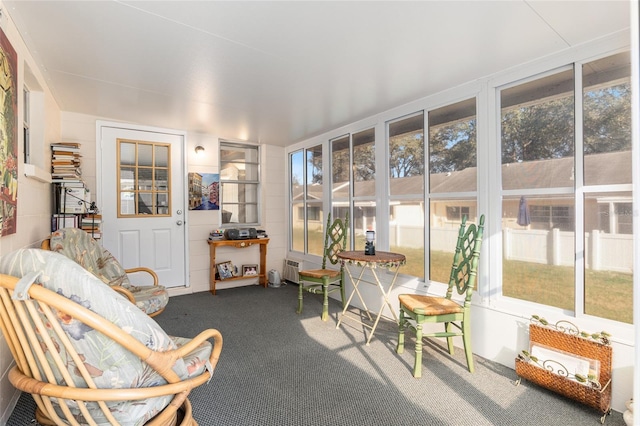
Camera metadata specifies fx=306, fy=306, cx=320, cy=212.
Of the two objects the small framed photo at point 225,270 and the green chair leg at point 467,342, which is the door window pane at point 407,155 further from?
the small framed photo at point 225,270

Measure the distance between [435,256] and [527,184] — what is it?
108cm

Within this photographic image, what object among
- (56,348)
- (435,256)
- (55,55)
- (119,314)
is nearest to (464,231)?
(435,256)

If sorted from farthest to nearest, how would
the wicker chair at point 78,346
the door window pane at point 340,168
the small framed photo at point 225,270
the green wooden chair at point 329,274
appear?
the small framed photo at point 225,270 → the door window pane at point 340,168 → the green wooden chair at point 329,274 → the wicker chair at point 78,346

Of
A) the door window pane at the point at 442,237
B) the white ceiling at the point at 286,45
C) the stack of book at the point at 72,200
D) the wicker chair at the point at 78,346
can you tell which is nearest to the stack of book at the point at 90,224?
the stack of book at the point at 72,200

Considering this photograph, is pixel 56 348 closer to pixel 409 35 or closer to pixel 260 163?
pixel 409 35

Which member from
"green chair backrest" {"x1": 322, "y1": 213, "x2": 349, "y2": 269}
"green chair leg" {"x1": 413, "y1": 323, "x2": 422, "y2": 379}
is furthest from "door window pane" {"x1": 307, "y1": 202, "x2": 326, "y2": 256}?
"green chair leg" {"x1": 413, "y1": 323, "x2": 422, "y2": 379}

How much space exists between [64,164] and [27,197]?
41.6 inches

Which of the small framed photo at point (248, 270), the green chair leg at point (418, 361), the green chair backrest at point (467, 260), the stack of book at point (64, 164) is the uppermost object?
the stack of book at point (64, 164)

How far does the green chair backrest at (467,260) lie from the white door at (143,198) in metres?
3.69

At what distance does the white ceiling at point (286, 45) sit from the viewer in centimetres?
171

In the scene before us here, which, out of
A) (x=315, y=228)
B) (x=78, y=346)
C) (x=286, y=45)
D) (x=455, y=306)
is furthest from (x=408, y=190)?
(x=78, y=346)

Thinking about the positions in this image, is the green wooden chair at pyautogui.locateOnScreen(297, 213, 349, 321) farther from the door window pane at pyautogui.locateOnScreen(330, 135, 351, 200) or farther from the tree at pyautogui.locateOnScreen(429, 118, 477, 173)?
the tree at pyautogui.locateOnScreen(429, 118, 477, 173)

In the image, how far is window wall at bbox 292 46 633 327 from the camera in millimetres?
2047

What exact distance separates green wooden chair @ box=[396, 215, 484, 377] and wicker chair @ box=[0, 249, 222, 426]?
1740mm
